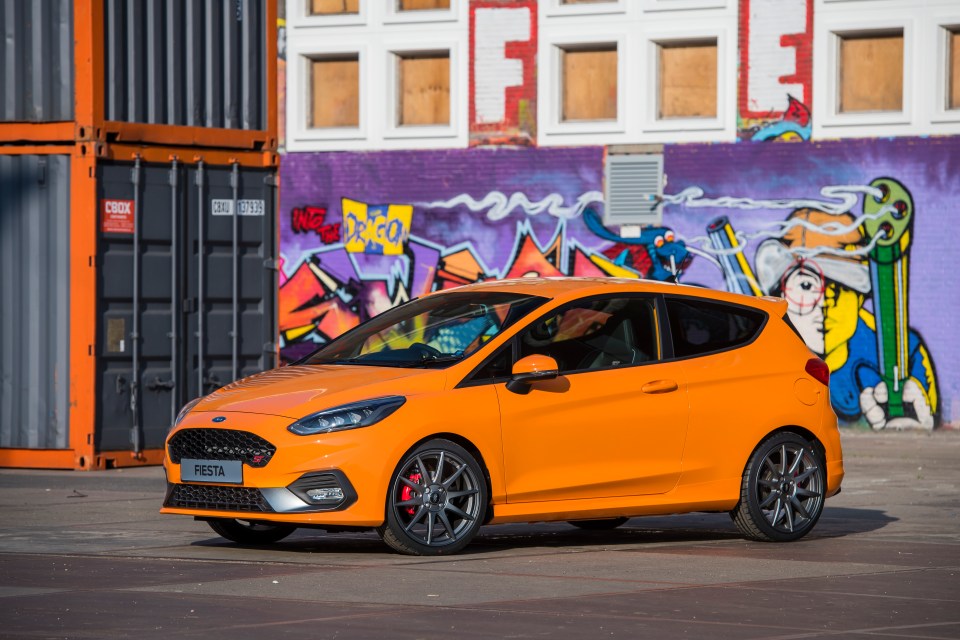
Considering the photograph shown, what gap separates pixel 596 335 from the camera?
1077 centimetres

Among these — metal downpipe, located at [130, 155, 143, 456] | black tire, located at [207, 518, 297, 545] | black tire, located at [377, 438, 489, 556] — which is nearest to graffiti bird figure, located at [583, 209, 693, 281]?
metal downpipe, located at [130, 155, 143, 456]

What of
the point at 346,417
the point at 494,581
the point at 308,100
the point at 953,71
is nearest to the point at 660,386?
the point at 346,417

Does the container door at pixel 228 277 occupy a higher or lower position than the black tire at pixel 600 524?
higher

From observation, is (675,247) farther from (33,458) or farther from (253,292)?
(33,458)

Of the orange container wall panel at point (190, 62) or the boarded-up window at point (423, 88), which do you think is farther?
the boarded-up window at point (423, 88)

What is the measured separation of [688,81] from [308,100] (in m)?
5.75

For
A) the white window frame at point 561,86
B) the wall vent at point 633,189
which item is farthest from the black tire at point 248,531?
the white window frame at point 561,86

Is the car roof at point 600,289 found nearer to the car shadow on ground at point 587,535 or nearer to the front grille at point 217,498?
the car shadow on ground at point 587,535

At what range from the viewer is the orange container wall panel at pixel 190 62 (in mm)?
16484

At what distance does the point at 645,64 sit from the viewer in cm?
2486

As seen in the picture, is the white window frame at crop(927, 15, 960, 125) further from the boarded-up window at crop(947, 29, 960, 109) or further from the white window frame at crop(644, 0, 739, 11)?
the white window frame at crop(644, 0, 739, 11)

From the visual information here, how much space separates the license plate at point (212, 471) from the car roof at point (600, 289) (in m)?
2.02

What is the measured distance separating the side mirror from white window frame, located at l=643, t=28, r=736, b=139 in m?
14.5

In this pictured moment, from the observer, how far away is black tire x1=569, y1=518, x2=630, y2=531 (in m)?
12.0
